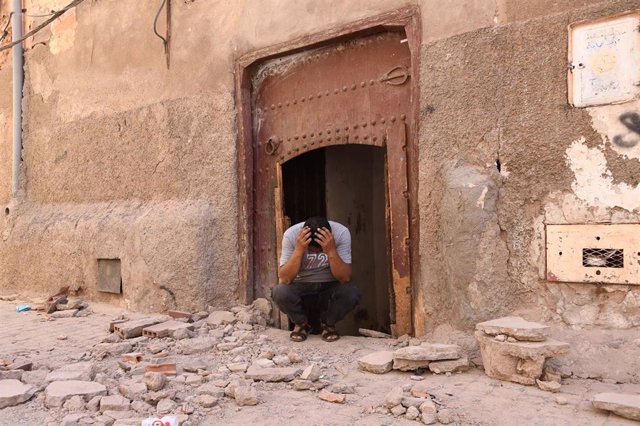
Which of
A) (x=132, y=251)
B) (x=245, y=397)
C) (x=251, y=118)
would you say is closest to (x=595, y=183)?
(x=245, y=397)

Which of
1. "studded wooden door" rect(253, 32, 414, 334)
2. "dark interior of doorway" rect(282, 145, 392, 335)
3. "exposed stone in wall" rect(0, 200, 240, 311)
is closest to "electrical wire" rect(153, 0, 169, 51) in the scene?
"studded wooden door" rect(253, 32, 414, 334)

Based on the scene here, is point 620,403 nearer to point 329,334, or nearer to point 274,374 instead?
point 274,374

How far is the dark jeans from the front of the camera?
4273mm

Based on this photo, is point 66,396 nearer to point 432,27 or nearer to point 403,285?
point 403,285

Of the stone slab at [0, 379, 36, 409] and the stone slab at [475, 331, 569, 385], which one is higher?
the stone slab at [475, 331, 569, 385]

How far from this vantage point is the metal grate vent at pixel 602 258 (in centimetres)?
320

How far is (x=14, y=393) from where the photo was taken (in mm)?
3000

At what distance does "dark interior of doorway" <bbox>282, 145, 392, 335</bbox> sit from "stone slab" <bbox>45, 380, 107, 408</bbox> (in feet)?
9.19

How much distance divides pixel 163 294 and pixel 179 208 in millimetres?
764

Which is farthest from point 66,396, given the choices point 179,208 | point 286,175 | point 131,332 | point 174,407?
point 286,175

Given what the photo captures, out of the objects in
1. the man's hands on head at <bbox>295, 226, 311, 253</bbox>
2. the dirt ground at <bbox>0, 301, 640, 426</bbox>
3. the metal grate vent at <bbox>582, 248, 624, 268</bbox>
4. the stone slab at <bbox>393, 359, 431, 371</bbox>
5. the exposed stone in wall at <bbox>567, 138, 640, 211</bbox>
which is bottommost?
the dirt ground at <bbox>0, 301, 640, 426</bbox>

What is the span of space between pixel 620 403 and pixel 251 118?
3.59m

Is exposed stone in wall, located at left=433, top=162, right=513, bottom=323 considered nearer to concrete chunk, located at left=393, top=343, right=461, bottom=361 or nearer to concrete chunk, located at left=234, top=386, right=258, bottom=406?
concrete chunk, located at left=393, top=343, right=461, bottom=361

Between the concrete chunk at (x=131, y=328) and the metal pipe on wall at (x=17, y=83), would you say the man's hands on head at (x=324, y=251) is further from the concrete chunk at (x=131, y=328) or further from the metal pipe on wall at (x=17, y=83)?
the metal pipe on wall at (x=17, y=83)
